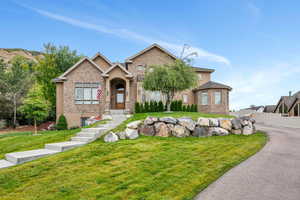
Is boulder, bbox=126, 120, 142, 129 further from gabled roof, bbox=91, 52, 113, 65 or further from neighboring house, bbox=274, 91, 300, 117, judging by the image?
neighboring house, bbox=274, 91, 300, 117

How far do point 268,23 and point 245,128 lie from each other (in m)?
10.4

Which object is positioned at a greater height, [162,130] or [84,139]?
[162,130]

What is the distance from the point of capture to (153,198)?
3.26 meters

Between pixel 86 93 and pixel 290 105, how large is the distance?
36.8 metres

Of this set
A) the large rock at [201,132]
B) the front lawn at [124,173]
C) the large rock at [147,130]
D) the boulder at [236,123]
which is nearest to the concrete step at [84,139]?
the front lawn at [124,173]

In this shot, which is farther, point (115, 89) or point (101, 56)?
point (101, 56)

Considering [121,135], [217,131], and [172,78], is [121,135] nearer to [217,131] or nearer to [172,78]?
[217,131]

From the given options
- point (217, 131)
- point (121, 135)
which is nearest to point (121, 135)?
point (121, 135)

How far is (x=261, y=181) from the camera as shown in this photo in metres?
3.95

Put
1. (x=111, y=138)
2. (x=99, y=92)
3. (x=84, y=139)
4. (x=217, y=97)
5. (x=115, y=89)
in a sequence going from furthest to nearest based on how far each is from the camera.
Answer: (x=217, y=97), (x=115, y=89), (x=99, y=92), (x=84, y=139), (x=111, y=138)

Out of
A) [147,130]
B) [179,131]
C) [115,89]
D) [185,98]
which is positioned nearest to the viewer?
[179,131]

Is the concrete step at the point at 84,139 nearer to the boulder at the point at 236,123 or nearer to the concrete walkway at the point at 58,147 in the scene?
the concrete walkway at the point at 58,147

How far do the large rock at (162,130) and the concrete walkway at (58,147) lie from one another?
2953 millimetres

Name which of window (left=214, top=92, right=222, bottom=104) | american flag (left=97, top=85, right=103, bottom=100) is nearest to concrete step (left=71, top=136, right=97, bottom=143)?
american flag (left=97, top=85, right=103, bottom=100)
